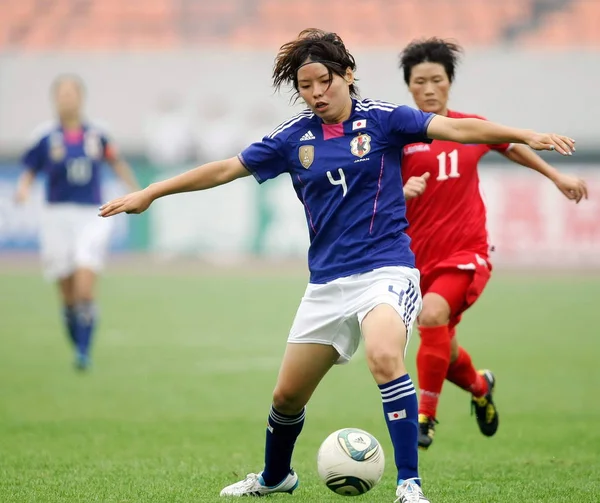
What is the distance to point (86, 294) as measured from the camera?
1142 centimetres

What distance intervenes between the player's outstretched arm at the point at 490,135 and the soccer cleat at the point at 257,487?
1.91 metres

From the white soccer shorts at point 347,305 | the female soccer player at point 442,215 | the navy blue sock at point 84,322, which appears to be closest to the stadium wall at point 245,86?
the navy blue sock at point 84,322

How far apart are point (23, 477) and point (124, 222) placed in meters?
21.3

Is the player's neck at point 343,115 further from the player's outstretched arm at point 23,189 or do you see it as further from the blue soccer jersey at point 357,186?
the player's outstretched arm at point 23,189

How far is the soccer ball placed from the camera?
16.6 feet

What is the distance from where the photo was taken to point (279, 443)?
A: 5.54 metres

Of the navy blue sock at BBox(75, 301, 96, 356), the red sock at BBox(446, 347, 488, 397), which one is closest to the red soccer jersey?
the red sock at BBox(446, 347, 488, 397)

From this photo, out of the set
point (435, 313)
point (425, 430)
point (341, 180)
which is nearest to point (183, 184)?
point (341, 180)

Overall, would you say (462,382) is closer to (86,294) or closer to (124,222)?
(86,294)

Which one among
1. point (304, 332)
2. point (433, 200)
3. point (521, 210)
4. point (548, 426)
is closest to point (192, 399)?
point (548, 426)

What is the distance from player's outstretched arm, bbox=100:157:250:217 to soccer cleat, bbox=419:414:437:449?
2167mm

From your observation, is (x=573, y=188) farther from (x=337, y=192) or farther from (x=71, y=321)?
(x=71, y=321)

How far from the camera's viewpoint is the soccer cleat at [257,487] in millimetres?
5531

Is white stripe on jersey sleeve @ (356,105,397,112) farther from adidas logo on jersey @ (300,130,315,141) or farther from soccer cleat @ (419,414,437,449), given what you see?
soccer cleat @ (419,414,437,449)
